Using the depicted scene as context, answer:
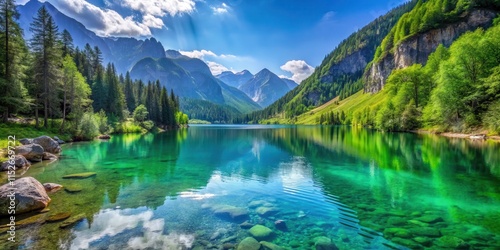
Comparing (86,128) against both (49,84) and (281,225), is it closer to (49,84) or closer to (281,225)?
(49,84)

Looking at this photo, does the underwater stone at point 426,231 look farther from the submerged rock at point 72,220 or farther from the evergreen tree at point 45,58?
the evergreen tree at point 45,58

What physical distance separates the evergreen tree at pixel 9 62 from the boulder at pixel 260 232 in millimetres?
49325

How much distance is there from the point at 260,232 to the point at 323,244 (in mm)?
2822

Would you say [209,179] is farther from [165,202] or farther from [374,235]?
[374,235]

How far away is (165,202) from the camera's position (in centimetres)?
1598

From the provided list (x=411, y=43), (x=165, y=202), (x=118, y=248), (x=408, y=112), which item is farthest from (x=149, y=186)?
(x=411, y=43)

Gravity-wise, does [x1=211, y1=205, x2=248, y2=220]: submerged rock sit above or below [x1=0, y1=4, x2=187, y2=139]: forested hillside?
below

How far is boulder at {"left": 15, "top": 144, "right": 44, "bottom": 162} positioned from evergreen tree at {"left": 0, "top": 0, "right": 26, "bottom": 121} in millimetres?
18120

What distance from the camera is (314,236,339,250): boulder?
985cm

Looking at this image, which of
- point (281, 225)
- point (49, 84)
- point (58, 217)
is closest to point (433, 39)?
point (281, 225)

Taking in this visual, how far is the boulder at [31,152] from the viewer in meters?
28.4

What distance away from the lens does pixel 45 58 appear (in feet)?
160

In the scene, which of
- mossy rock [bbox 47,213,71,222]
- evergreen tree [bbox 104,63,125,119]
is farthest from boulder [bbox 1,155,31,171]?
evergreen tree [bbox 104,63,125,119]

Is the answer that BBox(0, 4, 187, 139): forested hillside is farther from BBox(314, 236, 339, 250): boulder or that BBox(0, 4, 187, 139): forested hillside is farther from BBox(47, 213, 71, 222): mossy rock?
BBox(314, 236, 339, 250): boulder
